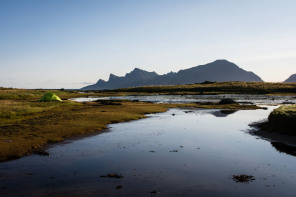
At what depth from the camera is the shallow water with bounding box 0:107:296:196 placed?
1183 cm

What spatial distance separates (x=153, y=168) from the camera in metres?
14.9

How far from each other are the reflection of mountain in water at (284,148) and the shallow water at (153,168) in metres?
0.48

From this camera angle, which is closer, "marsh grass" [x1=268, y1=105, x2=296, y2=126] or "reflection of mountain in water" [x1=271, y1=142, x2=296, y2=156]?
"reflection of mountain in water" [x1=271, y1=142, x2=296, y2=156]

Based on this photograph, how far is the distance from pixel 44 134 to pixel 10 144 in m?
4.16

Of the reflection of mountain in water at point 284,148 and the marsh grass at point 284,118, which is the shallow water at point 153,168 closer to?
the reflection of mountain in water at point 284,148

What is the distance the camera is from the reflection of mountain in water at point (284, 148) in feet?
62.4

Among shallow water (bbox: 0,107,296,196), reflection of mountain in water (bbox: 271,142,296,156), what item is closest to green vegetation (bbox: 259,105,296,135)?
reflection of mountain in water (bbox: 271,142,296,156)

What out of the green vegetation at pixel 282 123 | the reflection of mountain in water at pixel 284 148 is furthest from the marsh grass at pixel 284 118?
the reflection of mountain in water at pixel 284 148

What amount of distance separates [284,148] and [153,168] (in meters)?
12.7

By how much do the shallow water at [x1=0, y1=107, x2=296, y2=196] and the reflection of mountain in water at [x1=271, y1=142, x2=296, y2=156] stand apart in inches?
18.7


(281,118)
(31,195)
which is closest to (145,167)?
(31,195)

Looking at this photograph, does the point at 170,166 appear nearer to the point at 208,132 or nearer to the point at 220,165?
the point at 220,165

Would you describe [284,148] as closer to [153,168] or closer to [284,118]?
[284,118]

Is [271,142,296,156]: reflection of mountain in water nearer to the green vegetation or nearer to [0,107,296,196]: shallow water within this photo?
[0,107,296,196]: shallow water
